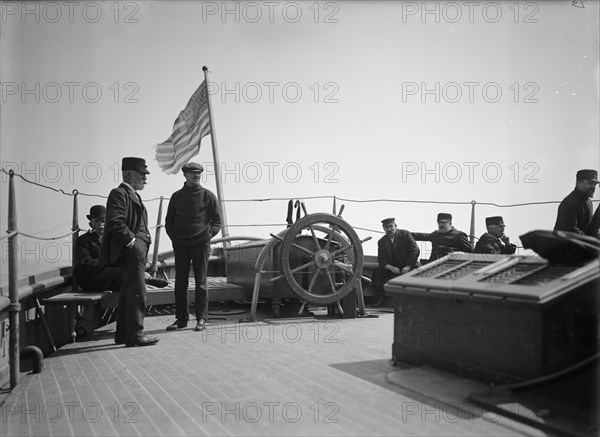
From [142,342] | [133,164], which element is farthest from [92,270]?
[133,164]

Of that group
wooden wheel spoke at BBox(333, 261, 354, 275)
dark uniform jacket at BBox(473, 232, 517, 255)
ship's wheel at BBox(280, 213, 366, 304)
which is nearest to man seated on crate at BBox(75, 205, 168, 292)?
ship's wheel at BBox(280, 213, 366, 304)

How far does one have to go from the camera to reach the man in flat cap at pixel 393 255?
7164 mm

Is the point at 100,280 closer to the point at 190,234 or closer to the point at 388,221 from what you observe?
the point at 190,234

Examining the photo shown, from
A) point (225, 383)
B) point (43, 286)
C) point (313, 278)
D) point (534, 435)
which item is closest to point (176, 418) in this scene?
point (225, 383)

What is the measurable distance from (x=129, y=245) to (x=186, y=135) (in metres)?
6.26

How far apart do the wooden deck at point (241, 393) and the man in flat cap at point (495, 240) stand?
3116 mm

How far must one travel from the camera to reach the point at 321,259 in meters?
5.76

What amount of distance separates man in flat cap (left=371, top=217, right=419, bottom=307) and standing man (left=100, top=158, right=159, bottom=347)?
3.48 metres

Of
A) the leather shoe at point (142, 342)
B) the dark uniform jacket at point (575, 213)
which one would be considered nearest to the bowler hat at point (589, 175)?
the dark uniform jacket at point (575, 213)

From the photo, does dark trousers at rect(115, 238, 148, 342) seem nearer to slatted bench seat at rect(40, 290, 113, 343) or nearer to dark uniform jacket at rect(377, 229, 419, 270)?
slatted bench seat at rect(40, 290, 113, 343)

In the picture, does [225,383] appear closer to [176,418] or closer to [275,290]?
[176,418]

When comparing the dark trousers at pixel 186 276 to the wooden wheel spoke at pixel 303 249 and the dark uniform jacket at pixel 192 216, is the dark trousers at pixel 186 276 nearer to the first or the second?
the dark uniform jacket at pixel 192 216

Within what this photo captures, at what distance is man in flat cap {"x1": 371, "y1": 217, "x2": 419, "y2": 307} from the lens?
7.16m

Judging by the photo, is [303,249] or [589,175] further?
[303,249]
